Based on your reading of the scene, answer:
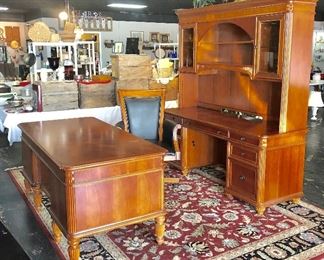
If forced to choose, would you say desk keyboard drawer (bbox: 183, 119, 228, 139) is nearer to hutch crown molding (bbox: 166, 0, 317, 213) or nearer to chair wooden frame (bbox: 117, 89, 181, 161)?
hutch crown molding (bbox: 166, 0, 317, 213)

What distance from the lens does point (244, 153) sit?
11.1ft

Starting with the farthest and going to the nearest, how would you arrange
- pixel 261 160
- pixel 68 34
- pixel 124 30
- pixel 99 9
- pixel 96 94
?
pixel 124 30 → pixel 99 9 → pixel 68 34 → pixel 96 94 → pixel 261 160

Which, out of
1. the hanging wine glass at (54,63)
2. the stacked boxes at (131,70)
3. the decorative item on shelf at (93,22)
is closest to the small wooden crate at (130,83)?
the stacked boxes at (131,70)

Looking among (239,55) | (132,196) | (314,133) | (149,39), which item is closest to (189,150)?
(239,55)

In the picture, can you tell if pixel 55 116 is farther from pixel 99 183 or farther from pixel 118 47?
pixel 118 47

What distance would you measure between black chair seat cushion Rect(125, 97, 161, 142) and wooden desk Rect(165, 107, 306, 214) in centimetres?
62

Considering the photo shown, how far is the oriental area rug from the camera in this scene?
106 inches

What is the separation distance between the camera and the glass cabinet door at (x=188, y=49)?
4.27 meters

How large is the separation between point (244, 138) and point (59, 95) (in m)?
2.80

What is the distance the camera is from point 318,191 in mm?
3908

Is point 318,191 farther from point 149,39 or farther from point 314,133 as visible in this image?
point 149,39

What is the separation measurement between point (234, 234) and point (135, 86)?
2.97 m

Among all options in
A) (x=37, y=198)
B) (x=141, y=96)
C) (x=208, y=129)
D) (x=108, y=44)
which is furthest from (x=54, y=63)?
(x=108, y=44)

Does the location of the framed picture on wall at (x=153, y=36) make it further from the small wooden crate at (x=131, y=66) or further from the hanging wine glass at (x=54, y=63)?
the hanging wine glass at (x=54, y=63)
